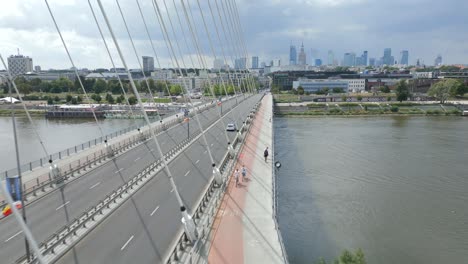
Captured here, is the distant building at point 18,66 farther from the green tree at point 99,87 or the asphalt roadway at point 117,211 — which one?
the green tree at point 99,87

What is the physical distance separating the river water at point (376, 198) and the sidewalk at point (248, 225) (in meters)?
3.12

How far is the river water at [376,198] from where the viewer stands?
65.3ft

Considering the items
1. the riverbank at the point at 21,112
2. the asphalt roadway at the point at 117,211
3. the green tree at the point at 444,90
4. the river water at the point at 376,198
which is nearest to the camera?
the asphalt roadway at the point at 117,211

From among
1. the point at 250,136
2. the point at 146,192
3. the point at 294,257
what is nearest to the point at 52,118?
the point at 250,136

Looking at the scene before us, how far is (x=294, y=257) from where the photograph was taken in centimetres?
1873

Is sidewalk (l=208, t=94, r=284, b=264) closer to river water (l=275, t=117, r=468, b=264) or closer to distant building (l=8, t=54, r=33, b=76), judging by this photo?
river water (l=275, t=117, r=468, b=264)

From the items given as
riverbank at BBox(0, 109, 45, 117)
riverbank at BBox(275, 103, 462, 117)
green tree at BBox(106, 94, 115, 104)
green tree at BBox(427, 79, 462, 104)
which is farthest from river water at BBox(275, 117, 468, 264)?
green tree at BBox(106, 94, 115, 104)

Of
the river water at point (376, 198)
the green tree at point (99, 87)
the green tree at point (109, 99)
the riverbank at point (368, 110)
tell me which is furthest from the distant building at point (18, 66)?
the riverbank at point (368, 110)

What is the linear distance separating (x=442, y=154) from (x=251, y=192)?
30.5 meters

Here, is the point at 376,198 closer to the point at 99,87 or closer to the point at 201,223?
the point at 201,223

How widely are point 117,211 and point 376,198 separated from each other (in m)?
18.7

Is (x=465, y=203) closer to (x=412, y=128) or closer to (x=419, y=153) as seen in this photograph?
(x=419, y=153)

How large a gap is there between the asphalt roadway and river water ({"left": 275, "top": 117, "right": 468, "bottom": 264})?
6.72 m

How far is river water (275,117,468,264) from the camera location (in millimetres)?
19906
